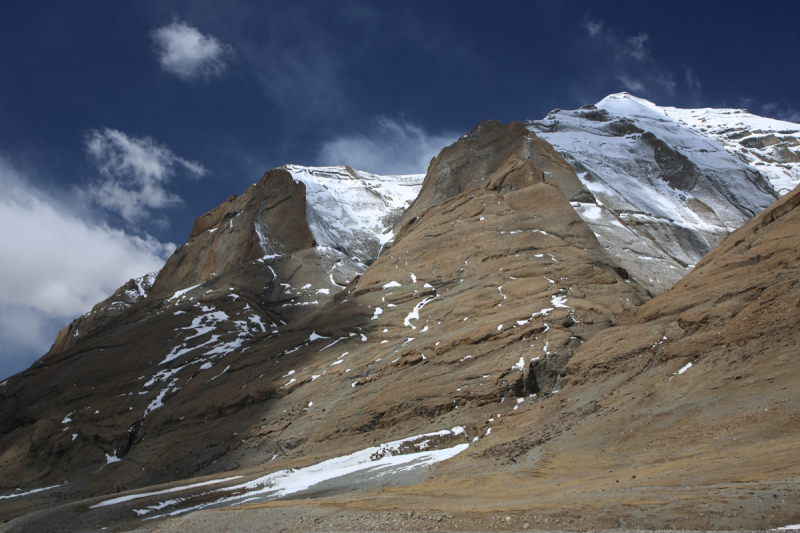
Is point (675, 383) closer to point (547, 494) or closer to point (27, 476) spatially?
point (547, 494)

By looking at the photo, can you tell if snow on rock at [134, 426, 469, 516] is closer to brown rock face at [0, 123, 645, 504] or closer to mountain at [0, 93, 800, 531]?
mountain at [0, 93, 800, 531]

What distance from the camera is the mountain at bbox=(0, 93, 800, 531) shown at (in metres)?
25.6

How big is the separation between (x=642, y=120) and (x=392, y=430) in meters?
136

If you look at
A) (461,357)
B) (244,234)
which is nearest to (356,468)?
(461,357)

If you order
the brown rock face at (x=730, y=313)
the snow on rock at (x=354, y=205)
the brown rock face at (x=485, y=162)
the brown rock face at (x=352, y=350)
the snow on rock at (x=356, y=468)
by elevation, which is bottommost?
the snow on rock at (x=356, y=468)

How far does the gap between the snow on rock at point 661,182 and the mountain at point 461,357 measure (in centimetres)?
63

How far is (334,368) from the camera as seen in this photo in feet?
170

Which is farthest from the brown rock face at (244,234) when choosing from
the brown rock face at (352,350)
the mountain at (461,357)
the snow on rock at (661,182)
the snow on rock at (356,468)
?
the snow on rock at (356,468)

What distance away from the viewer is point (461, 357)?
42562 millimetres

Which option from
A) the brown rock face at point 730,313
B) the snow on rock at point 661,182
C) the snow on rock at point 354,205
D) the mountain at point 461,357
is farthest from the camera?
the snow on rock at point 354,205

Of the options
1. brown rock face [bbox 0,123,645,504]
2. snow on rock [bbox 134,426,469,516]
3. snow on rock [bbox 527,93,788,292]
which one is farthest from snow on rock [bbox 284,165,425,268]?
snow on rock [bbox 134,426,469,516]

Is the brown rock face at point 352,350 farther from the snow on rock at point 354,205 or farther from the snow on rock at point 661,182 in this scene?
the snow on rock at point 354,205

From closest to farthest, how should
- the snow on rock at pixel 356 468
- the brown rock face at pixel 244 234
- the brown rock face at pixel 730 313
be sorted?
the brown rock face at pixel 730 313 → the snow on rock at pixel 356 468 → the brown rock face at pixel 244 234

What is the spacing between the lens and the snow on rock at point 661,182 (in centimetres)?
7594
